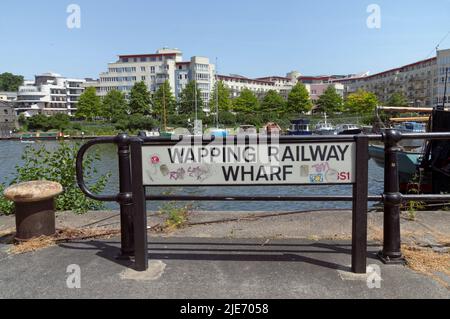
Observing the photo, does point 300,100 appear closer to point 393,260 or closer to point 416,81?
point 416,81

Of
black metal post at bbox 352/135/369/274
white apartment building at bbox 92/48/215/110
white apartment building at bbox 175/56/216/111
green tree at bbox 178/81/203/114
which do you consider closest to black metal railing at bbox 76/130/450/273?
black metal post at bbox 352/135/369/274

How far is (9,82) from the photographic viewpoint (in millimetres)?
175375

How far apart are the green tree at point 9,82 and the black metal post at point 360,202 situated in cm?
19264

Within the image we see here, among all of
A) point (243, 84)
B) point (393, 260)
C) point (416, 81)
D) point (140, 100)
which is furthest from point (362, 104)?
point (393, 260)

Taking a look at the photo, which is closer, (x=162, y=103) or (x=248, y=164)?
(x=248, y=164)

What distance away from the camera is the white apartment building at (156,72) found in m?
117

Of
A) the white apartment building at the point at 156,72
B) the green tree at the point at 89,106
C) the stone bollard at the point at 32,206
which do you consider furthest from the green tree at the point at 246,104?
the stone bollard at the point at 32,206

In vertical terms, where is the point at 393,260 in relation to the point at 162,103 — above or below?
below

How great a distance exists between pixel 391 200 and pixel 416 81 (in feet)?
461

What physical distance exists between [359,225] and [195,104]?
84.1m

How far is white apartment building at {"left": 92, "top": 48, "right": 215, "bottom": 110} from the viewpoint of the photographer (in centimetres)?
11681

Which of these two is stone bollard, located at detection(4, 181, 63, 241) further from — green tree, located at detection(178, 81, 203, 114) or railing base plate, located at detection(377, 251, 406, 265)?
green tree, located at detection(178, 81, 203, 114)

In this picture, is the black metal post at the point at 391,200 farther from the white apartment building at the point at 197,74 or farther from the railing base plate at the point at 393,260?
the white apartment building at the point at 197,74
